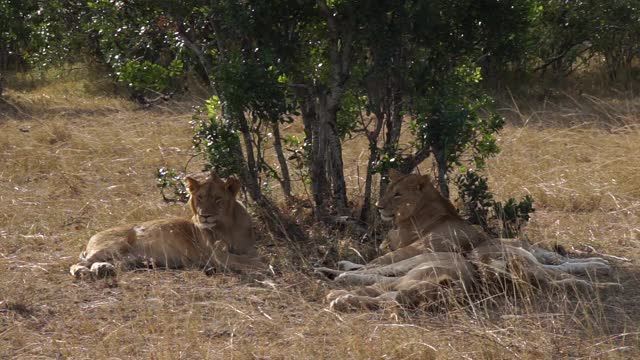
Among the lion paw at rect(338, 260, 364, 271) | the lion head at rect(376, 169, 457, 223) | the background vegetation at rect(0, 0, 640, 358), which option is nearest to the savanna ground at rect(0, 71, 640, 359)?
the background vegetation at rect(0, 0, 640, 358)

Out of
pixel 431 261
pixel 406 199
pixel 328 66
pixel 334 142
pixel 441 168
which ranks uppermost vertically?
A: pixel 328 66

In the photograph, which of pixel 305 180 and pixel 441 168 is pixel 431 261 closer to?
pixel 441 168

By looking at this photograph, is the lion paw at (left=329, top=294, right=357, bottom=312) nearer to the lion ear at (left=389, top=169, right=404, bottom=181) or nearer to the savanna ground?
the savanna ground

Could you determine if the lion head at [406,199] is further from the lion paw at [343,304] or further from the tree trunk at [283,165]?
the lion paw at [343,304]

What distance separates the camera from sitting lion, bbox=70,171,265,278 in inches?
273

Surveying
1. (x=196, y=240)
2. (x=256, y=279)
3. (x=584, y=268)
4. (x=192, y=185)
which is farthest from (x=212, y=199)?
(x=584, y=268)

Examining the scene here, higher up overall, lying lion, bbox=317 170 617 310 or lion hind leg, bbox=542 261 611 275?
lying lion, bbox=317 170 617 310

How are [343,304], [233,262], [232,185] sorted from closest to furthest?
1. [343,304]
2. [233,262]
3. [232,185]

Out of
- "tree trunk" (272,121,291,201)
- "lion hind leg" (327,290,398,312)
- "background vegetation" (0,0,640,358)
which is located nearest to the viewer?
"background vegetation" (0,0,640,358)

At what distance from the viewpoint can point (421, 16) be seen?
685cm

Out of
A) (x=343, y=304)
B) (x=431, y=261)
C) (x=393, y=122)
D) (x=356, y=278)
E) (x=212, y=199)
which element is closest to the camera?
(x=343, y=304)

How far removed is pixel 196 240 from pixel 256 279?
75 centimetres

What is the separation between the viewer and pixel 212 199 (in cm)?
712

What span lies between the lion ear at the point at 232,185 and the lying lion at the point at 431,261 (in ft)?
3.15
